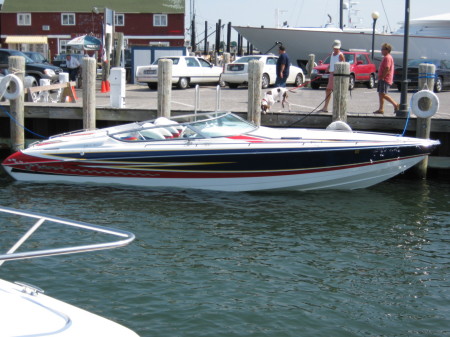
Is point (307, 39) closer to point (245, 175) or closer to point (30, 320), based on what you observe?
point (245, 175)

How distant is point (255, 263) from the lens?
8.95m

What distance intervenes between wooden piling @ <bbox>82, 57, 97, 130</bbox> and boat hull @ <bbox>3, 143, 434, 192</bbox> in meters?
1.96

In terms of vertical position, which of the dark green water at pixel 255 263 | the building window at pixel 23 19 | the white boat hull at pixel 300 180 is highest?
the building window at pixel 23 19

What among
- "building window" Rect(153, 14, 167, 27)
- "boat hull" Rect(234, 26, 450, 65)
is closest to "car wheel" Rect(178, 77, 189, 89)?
"boat hull" Rect(234, 26, 450, 65)

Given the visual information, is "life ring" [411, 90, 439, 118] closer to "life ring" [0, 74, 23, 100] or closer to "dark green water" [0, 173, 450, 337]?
"dark green water" [0, 173, 450, 337]

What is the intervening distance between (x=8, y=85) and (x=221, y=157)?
17.8 ft

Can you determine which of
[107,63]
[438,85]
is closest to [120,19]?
[107,63]

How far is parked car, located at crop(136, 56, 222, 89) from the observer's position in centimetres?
2453

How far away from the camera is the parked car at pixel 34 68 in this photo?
79.1 feet

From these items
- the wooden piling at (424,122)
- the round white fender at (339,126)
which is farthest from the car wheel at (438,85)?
the round white fender at (339,126)

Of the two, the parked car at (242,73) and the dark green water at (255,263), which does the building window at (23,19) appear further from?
the dark green water at (255,263)

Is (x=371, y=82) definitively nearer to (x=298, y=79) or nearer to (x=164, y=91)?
(x=298, y=79)

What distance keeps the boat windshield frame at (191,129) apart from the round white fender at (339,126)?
5.22ft

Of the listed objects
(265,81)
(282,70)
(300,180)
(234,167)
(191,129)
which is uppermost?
(282,70)
